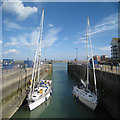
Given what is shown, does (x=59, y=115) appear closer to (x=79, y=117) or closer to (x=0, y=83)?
(x=79, y=117)

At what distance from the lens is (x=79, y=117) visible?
460 inches

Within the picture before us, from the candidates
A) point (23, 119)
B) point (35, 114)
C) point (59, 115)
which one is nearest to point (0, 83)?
point (23, 119)

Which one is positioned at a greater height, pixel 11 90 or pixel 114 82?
pixel 114 82

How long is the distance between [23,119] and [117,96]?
1190 centimetres

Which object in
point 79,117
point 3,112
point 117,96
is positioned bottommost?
point 79,117

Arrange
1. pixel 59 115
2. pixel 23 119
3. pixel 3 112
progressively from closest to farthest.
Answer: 1. pixel 3 112
2. pixel 23 119
3. pixel 59 115

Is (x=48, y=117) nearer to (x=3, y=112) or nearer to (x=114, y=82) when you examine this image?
(x=3, y=112)

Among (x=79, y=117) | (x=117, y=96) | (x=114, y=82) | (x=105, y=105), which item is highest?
(x=114, y=82)

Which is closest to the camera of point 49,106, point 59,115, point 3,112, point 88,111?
point 3,112

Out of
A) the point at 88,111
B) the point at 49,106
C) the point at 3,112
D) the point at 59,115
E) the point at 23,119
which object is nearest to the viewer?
the point at 3,112

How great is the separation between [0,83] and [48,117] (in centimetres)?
739

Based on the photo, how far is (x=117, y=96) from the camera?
33.8 feet

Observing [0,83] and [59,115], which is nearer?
[0,83]

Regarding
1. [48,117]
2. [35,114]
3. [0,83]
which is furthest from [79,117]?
[0,83]
